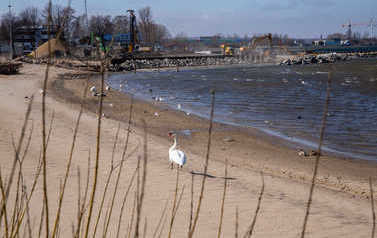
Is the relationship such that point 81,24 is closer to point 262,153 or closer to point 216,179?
point 216,179

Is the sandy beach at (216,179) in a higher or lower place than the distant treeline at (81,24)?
lower

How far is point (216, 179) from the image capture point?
8945 millimetres

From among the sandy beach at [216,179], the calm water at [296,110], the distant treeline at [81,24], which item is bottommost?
the calm water at [296,110]

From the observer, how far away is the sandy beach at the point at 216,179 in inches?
261

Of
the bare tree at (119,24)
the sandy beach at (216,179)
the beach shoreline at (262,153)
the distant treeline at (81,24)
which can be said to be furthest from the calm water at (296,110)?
the bare tree at (119,24)

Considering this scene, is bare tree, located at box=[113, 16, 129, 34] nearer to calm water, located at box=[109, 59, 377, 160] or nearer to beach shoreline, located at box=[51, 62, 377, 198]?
beach shoreline, located at box=[51, 62, 377, 198]

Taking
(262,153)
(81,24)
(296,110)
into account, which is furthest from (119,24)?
(296,110)

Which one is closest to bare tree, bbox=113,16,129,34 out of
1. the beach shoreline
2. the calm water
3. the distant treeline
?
the distant treeline

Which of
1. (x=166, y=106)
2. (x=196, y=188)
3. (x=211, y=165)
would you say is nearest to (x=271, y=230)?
(x=196, y=188)

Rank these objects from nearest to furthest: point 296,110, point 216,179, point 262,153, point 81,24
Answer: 1. point 81,24
2. point 216,179
3. point 262,153
4. point 296,110

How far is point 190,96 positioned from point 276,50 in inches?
3872

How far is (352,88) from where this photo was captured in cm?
3291

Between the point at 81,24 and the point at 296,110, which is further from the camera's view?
the point at 296,110

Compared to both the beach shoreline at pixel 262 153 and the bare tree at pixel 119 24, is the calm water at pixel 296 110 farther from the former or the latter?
the bare tree at pixel 119 24
